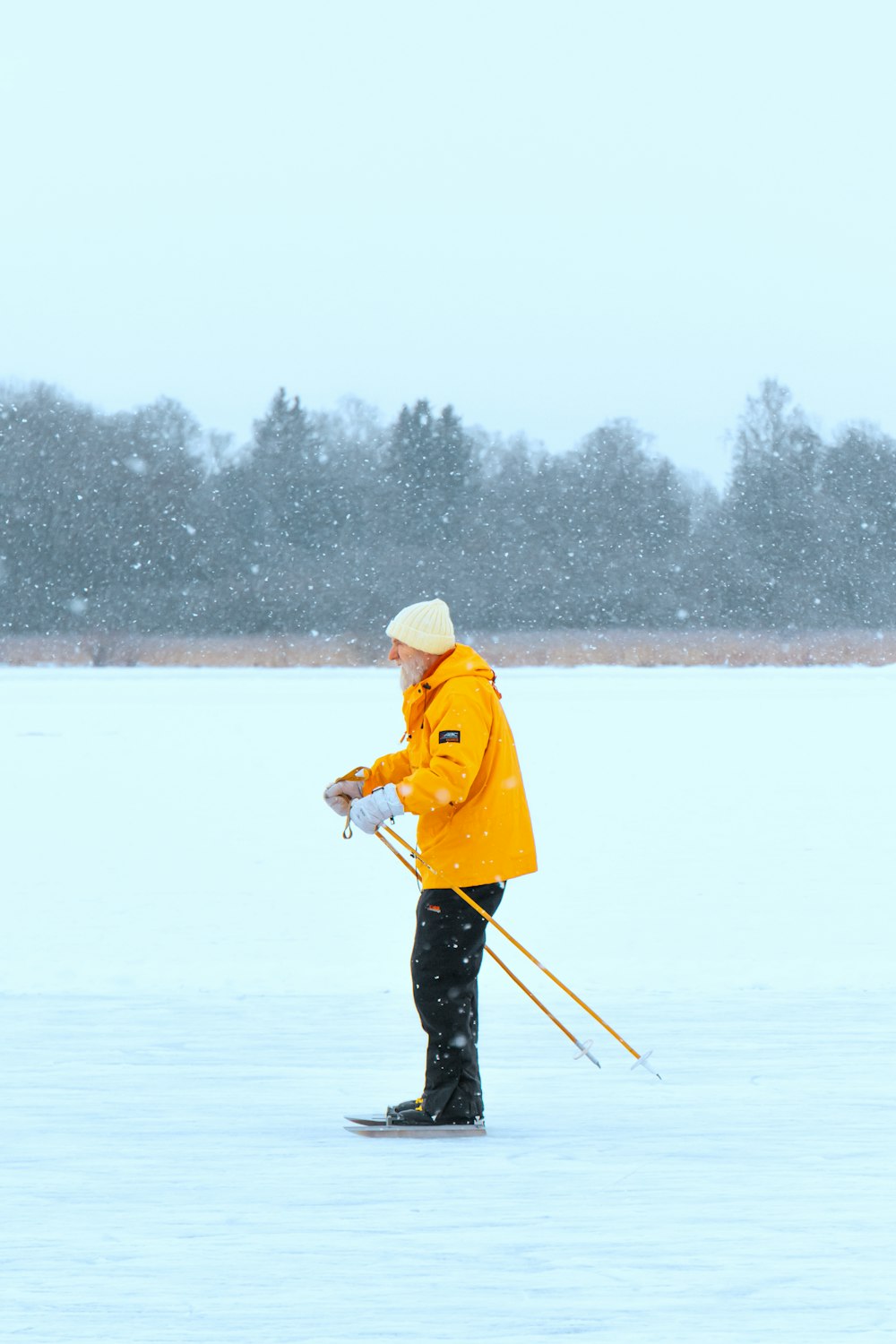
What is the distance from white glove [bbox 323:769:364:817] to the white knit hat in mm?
361

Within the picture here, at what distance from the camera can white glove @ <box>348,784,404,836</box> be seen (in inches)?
145

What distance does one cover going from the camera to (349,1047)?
189 inches

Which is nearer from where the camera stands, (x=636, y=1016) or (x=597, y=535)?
(x=636, y=1016)

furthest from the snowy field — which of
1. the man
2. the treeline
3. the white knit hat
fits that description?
the treeline

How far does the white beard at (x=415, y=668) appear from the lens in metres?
3.90

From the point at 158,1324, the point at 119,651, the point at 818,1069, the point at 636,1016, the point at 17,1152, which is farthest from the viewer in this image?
the point at 119,651

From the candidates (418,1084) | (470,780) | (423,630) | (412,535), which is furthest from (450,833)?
(412,535)

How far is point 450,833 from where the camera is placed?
381cm

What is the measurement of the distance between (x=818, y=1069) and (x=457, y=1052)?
1.14 metres

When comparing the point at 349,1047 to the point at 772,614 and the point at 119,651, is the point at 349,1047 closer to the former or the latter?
the point at 119,651

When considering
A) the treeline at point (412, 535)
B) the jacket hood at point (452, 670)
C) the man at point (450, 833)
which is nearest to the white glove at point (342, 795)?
the man at point (450, 833)

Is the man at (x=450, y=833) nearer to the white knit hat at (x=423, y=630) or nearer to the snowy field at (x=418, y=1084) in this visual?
the white knit hat at (x=423, y=630)

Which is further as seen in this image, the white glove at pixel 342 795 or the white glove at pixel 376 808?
the white glove at pixel 342 795

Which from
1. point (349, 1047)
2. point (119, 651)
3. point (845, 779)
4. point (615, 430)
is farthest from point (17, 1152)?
point (615, 430)
